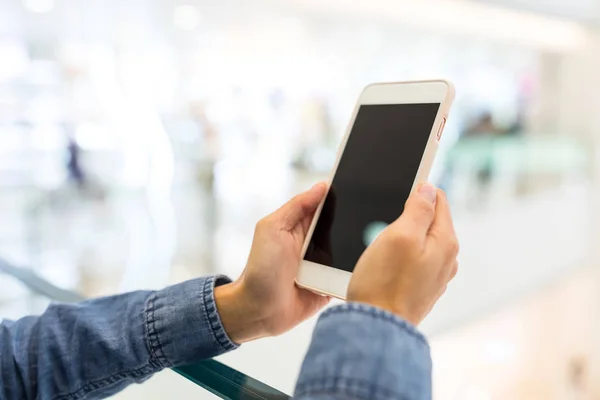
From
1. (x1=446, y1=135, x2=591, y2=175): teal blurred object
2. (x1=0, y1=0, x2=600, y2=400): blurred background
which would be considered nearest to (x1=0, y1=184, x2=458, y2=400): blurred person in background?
(x1=0, y1=0, x2=600, y2=400): blurred background

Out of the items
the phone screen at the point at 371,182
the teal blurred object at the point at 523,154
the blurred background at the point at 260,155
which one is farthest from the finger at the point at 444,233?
the teal blurred object at the point at 523,154

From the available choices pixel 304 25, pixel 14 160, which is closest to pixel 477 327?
pixel 304 25

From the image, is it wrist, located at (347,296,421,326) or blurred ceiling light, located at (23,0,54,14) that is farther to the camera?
blurred ceiling light, located at (23,0,54,14)

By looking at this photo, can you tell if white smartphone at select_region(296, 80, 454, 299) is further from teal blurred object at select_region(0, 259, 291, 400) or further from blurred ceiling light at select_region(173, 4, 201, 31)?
blurred ceiling light at select_region(173, 4, 201, 31)

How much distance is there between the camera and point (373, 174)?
1.88 feet

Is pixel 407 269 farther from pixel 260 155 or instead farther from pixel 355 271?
pixel 260 155

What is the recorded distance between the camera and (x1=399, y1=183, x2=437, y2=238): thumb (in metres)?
0.39

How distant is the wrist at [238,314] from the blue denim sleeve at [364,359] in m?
0.17

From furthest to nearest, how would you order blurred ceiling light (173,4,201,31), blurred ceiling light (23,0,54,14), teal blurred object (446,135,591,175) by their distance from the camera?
1. teal blurred object (446,135,591,175)
2. blurred ceiling light (173,4,201,31)
3. blurred ceiling light (23,0,54,14)

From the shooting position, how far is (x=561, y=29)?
534 cm

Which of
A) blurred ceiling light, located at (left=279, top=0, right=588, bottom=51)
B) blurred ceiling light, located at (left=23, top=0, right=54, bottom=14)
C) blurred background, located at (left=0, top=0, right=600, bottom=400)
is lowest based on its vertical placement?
blurred background, located at (left=0, top=0, right=600, bottom=400)

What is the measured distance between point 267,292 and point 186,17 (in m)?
3.69

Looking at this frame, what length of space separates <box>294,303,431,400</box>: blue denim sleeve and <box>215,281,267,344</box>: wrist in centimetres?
17

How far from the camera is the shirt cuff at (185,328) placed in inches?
20.4
